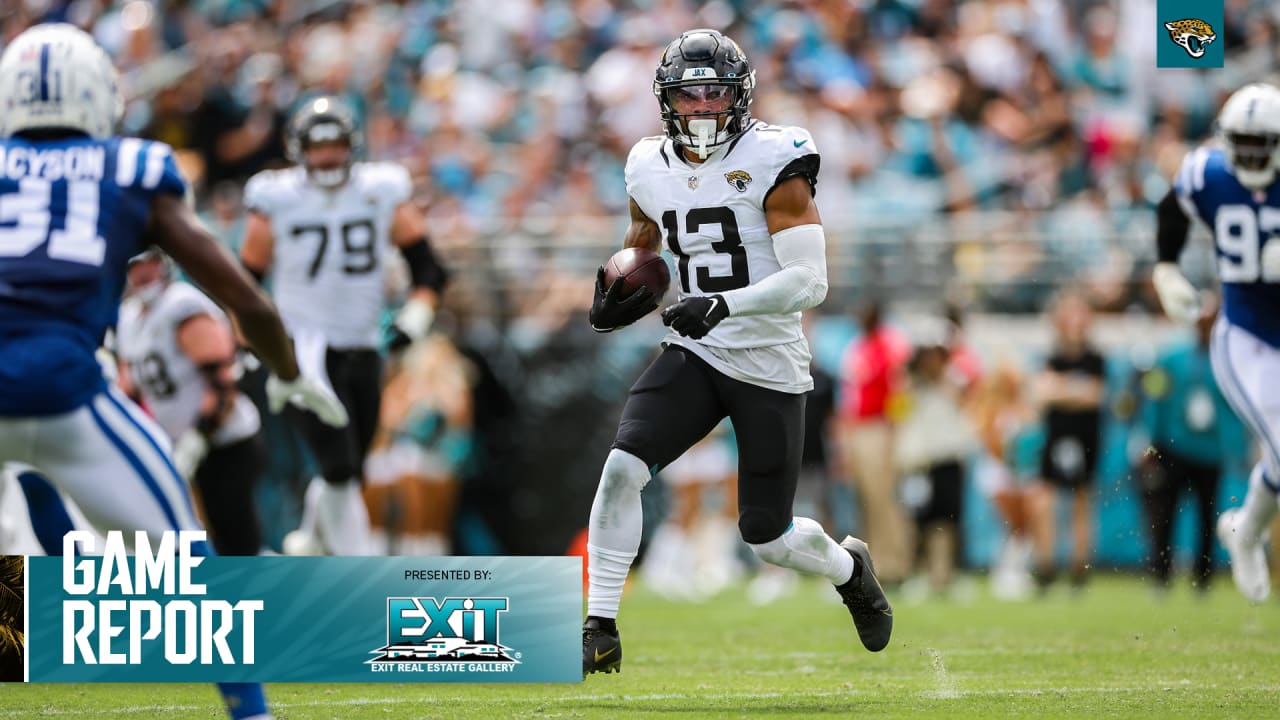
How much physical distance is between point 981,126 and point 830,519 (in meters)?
3.49

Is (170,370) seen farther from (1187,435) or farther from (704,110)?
(1187,435)

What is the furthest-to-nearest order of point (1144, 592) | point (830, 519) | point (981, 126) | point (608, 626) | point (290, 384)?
point (981, 126) < point (830, 519) < point (1144, 592) < point (608, 626) < point (290, 384)

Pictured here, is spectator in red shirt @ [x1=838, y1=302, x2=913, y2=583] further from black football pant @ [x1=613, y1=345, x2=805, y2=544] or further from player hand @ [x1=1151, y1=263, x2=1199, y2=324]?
black football pant @ [x1=613, y1=345, x2=805, y2=544]

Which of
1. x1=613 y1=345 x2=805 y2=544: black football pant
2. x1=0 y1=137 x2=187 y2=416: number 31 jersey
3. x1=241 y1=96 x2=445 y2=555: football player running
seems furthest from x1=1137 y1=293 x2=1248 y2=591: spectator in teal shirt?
x1=0 y1=137 x2=187 y2=416: number 31 jersey

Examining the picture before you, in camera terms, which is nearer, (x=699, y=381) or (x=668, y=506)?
(x=699, y=381)

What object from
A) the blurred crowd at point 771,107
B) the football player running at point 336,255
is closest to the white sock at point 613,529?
the football player running at point 336,255

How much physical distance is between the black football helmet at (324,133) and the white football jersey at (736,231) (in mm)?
2731

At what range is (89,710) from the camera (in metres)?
5.32

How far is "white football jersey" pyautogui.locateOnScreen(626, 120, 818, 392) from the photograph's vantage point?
227 inches

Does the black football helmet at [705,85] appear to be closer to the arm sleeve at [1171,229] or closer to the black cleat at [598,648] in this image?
the black cleat at [598,648]

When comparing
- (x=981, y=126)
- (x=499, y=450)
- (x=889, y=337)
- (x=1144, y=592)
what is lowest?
(x=1144, y=592)

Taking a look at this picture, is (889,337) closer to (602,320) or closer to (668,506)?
(668,506)

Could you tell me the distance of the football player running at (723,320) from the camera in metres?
5.71

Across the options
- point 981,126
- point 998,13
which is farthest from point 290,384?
point 998,13
